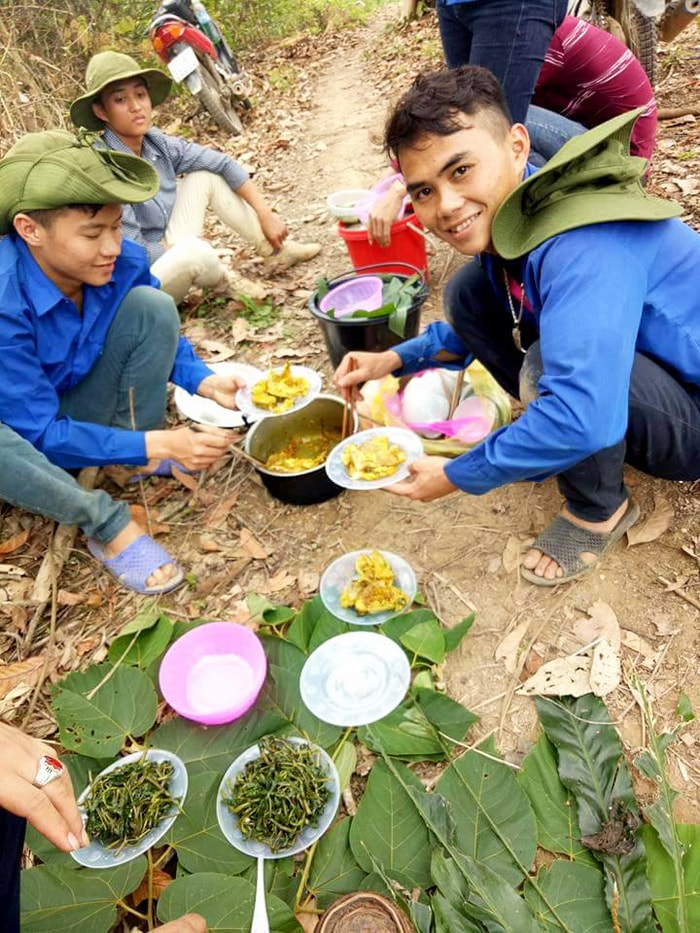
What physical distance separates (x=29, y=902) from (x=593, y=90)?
13.3 feet

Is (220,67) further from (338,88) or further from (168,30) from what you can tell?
(338,88)

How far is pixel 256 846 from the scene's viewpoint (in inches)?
63.3

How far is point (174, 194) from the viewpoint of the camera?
3938mm

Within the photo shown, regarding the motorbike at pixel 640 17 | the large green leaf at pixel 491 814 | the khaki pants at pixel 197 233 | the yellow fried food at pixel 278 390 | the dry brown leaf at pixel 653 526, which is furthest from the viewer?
the khaki pants at pixel 197 233

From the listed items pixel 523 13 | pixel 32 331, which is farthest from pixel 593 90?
pixel 32 331

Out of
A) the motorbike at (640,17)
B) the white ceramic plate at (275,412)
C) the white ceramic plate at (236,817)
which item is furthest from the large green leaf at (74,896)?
the motorbike at (640,17)

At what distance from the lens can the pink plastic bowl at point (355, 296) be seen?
3.18 meters

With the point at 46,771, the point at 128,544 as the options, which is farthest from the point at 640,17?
the point at 46,771

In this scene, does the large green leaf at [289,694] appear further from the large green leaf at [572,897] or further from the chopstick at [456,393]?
the chopstick at [456,393]

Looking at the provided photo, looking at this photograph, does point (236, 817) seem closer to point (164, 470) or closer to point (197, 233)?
point (164, 470)

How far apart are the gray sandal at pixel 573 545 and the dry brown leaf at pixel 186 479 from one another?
1.62 metres

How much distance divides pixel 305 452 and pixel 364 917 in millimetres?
1850

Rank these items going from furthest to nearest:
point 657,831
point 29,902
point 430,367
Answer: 1. point 430,367
2. point 29,902
3. point 657,831

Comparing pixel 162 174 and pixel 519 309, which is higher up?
pixel 162 174
